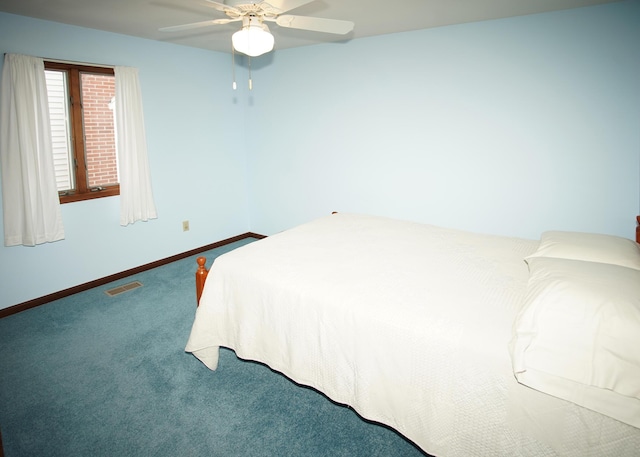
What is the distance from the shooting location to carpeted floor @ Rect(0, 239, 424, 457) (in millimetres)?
1785

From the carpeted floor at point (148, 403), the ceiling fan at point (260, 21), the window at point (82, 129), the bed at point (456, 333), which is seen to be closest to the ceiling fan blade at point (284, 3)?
the ceiling fan at point (260, 21)

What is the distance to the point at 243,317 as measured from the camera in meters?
2.07

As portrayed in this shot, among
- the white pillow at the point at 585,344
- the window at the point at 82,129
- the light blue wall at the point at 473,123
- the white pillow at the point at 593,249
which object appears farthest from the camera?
the window at the point at 82,129

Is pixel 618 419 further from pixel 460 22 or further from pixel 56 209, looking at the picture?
pixel 56 209

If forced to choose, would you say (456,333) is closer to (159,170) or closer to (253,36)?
(253,36)

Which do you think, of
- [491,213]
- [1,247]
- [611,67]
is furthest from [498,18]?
[1,247]

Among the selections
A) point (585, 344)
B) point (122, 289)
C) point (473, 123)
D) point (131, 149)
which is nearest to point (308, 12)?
point (473, 123)

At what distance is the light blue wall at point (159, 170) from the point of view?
3090mm

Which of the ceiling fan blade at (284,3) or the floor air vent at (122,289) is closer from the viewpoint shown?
the ceiling fan blade at (284,3)

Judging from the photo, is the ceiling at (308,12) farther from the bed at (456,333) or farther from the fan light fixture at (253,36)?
the bed at (456,333)

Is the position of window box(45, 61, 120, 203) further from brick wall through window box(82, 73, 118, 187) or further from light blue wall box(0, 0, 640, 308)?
light blue wall box(0, 0, 640, 308)

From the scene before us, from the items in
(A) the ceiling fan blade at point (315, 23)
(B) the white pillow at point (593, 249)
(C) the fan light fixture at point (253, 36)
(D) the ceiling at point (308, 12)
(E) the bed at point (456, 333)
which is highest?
(D) the ceiling at point (308, 12)

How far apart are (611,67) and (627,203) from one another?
38.8 inches

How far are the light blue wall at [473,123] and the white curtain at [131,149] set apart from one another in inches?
59.2
